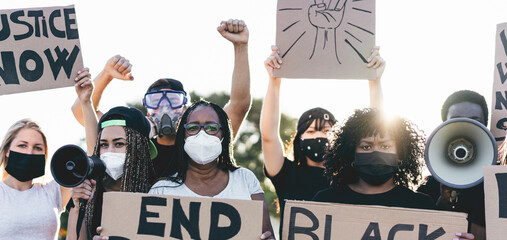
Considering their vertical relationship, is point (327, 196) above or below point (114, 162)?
below

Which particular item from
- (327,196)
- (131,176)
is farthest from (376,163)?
(131,176)

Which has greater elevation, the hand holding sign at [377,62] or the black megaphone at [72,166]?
the hand holding sign at [377,62]

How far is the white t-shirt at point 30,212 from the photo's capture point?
4453 mm

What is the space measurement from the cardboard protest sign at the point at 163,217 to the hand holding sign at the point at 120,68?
1.35 m

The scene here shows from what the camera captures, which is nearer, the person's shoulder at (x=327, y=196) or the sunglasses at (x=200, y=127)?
the person's shoulder at (x=327, y=196)

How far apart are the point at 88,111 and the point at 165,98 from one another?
0.59 m

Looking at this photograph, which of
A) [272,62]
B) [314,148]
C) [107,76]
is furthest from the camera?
[107,76]

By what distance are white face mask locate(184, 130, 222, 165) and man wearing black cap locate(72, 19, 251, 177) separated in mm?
558

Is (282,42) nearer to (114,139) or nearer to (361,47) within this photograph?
(361,47)

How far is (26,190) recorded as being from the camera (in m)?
4.71

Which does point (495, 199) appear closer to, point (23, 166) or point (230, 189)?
point (230, 189)

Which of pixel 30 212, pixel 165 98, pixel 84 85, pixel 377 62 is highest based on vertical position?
pixel 377 62

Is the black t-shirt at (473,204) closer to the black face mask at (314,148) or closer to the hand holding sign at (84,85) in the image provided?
the black face mask at (314,148)

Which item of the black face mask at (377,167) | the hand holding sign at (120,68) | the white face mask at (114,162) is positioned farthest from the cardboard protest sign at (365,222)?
the hand holding sign at (120,68)
